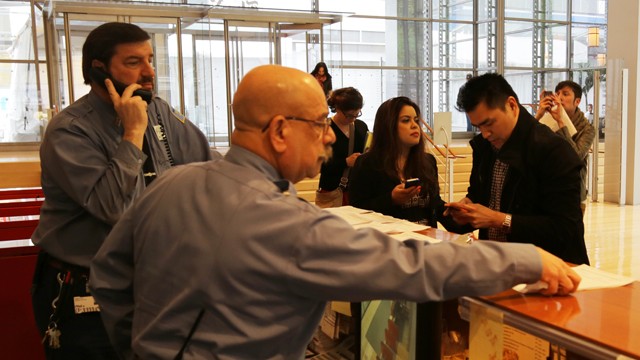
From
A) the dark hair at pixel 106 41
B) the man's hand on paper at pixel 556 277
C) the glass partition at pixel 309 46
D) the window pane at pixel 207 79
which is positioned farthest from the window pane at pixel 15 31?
the man's hand on paper at pixel 556 277

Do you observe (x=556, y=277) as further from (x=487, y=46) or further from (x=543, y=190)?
(x=487, y=46)

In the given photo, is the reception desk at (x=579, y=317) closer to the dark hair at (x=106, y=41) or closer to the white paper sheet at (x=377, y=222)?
the white paper sheet at (x=377, y=222)

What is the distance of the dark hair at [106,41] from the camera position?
2.02 meters

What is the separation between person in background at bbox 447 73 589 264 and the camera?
8.04ft

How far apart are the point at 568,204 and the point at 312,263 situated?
1.61m

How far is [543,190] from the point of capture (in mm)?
2492

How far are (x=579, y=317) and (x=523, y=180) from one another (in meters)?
1.14

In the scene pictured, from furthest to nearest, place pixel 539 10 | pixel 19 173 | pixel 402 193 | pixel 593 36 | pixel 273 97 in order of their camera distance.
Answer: pixel 593 36
pixel 539 10
pixel 19 173
pixel 402 193
pixel 273 97

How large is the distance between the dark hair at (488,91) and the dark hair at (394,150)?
0.90 m

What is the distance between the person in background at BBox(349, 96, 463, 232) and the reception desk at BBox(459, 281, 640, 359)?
1.62m

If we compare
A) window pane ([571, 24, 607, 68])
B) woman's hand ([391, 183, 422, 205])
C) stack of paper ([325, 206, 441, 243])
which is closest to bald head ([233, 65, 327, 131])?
stack of paper ([325, 206, 441, 243])

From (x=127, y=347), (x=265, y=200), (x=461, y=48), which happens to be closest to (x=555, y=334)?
(x=265, y=200)

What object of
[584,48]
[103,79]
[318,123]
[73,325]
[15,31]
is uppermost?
[15,31]

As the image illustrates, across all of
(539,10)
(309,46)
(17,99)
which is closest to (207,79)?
(309,46)
